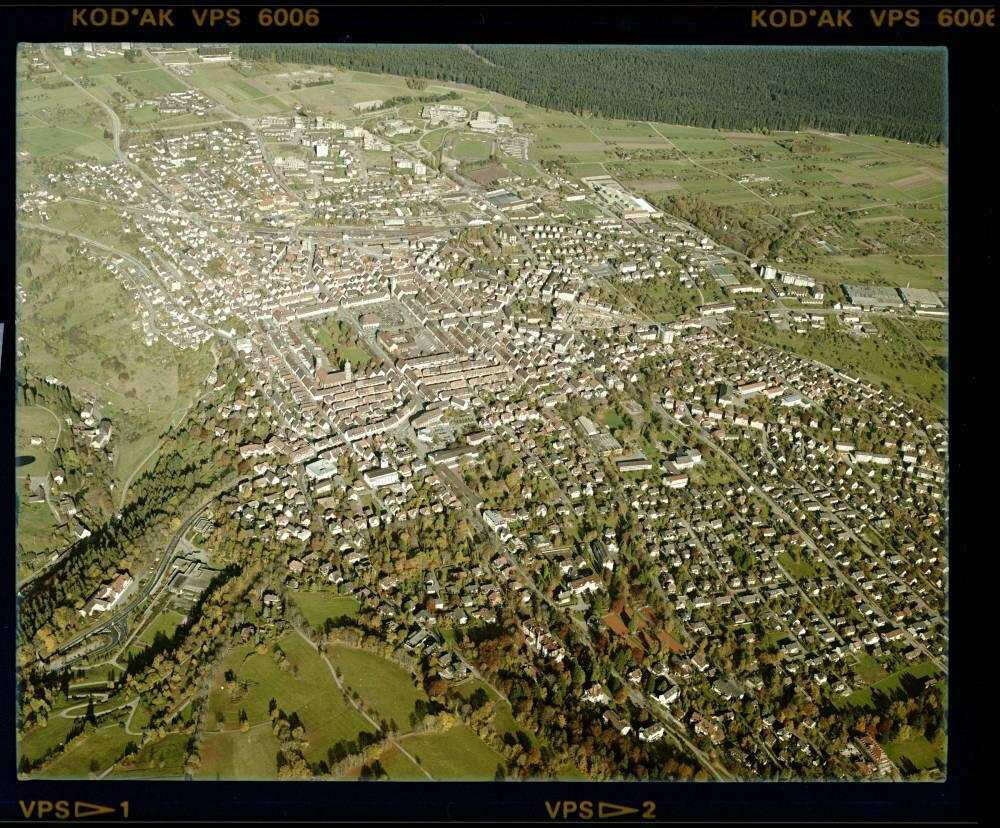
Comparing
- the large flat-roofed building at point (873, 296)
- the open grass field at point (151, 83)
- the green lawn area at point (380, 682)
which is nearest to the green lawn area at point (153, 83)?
the open grass field at point (151, 83)

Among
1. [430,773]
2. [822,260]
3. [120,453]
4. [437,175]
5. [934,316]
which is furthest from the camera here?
[437,175]

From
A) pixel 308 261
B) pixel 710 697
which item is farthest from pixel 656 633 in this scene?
pixel 308 261

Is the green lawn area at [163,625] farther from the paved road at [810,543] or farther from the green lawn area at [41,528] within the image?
the paved road at [810,543]

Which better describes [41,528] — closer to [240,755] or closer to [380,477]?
[240,755]

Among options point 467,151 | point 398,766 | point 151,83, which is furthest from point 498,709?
point 467,151

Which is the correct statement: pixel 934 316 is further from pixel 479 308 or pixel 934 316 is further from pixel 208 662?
pixel 208 662

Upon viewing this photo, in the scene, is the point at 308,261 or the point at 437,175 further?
the point at 437,175

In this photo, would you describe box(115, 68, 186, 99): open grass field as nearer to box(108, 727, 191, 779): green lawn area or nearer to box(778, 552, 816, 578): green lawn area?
box(108, 727, 191, 779): green lawn area
